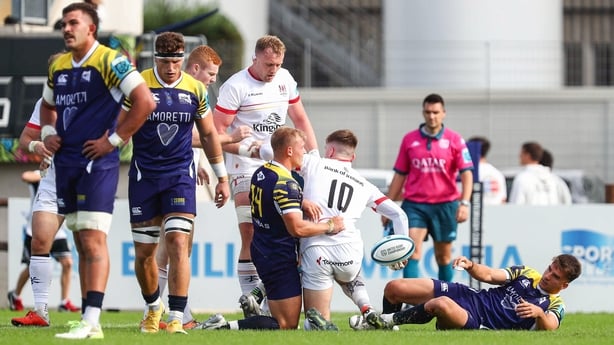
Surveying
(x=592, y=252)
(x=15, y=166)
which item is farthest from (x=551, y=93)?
(x=15, y=166)

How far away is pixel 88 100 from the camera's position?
10.1m

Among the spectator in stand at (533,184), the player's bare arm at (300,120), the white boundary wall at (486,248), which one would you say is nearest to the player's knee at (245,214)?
the player's bare arm at (300,120)

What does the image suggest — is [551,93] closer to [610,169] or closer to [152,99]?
[610,169]

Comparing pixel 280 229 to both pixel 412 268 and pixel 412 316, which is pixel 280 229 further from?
pixel 412 268

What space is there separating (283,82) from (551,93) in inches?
531

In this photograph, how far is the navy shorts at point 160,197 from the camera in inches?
428

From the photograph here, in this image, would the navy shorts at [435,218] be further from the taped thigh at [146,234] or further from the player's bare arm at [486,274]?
the taped thigh at [146,234]

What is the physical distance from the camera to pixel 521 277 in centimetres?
1205

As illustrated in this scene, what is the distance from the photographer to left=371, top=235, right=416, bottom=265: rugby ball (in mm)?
11547

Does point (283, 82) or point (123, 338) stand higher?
point (283, 82)

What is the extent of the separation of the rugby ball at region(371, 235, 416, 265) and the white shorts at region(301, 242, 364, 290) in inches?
9.5

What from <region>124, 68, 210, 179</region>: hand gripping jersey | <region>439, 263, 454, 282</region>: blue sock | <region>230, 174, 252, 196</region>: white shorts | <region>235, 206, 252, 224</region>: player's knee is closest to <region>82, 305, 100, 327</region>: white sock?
<region>124, 68, 210, 179</region>: hand gripping jersey

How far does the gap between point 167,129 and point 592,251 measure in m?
7.37

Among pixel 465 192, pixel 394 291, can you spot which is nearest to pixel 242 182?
pixel 394 291
